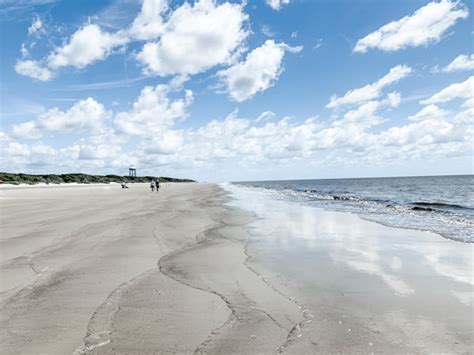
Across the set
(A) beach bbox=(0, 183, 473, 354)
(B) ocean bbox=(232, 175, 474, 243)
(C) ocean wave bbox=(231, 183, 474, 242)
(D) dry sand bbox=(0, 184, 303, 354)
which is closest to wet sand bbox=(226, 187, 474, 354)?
(A) beach bbox=(0, 183, 473, 354)

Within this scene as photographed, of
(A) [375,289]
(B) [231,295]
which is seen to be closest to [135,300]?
(B) [231,295]

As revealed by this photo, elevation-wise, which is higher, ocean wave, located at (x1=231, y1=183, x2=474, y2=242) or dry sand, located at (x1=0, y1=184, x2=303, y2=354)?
dry sand, located at (x1=0, y1=184, x2=303, y2=354)

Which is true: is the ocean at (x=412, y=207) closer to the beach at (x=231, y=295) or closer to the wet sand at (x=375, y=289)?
the wet sand at (x=375, y=289)

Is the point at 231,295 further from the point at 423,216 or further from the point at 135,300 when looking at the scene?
the point at 423,216

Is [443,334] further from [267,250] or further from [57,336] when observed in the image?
[267,250]

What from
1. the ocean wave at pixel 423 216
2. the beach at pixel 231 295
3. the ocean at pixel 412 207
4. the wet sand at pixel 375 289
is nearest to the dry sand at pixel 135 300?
the beach at pixel 231 295

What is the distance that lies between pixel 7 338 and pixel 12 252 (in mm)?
5408

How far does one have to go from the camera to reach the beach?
13.0ft

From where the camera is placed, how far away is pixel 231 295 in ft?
18.3

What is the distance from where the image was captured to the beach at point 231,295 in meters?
3.96

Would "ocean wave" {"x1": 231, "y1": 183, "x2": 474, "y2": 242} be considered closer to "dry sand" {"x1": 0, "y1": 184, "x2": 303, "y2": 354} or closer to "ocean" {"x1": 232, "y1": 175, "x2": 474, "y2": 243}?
"ocean" {"x1": 232, "y1": 175, "x2": 474, "y2": 243}

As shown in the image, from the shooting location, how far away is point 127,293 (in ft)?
18.3

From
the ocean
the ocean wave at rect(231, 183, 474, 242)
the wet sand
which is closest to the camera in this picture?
the wet sand

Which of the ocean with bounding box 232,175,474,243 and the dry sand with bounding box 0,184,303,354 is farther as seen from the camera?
the ocean with bounding box 232,175,474,243
